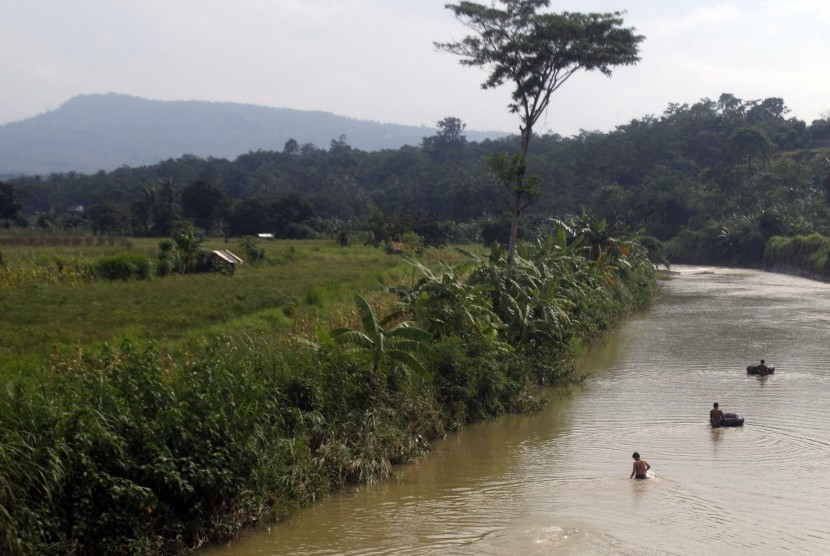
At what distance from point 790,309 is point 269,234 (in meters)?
31.3

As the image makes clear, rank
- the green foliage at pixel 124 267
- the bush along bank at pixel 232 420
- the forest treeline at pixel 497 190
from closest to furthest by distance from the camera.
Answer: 1. the bush along bank at pixel 232 420
2. the green foliage at pixel 124 267
3. the forest treeline at pixel 497 190

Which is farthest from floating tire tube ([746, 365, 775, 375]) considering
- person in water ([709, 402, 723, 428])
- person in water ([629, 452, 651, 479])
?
person in water ([629, 452, 651, 479])

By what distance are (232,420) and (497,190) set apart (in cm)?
7166

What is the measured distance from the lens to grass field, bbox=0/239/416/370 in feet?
49.6

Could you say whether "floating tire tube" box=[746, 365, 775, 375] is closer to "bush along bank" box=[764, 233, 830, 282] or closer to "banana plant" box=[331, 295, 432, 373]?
"banana plant" box=[331, 295, 432, 373]

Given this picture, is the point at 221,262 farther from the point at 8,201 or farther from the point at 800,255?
the point at 800,255

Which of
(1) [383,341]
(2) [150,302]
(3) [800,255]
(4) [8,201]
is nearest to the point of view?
(1) [383,341]

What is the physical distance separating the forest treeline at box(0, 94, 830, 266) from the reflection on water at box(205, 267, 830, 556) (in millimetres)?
17337

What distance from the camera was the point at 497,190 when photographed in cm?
8088

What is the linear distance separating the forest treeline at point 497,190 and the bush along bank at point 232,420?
845 inches

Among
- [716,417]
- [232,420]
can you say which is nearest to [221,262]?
[716,417]

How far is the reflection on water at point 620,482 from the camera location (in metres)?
10.8

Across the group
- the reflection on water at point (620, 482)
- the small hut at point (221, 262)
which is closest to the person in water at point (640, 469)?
the reflection on water at point (620, 482)

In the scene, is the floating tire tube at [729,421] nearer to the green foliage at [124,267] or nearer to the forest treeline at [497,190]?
the green foliage at [124,267]
